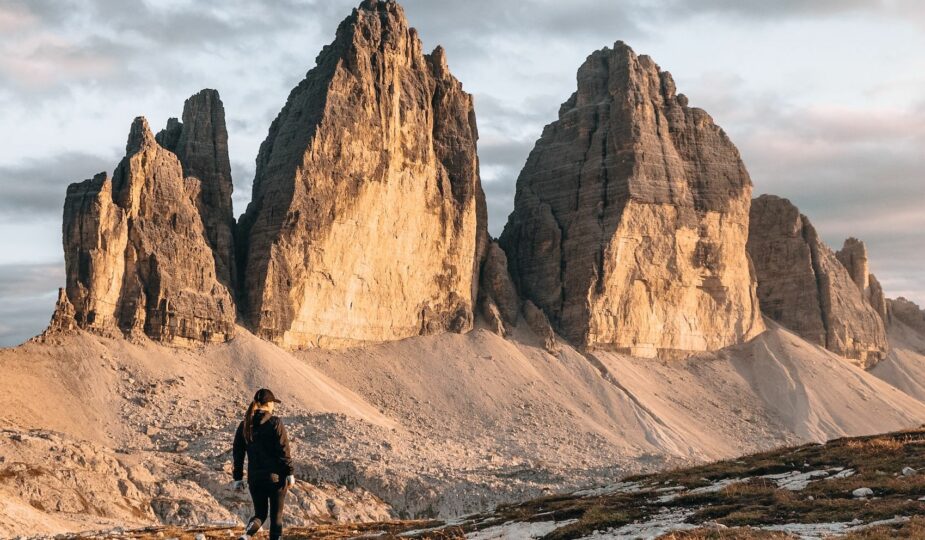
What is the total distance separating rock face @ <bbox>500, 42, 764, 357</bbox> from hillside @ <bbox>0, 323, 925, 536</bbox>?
14.0 feet

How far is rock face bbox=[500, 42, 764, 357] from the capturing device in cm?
10700

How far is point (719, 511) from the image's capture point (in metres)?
21.7

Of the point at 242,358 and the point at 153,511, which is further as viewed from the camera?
the point at 242,358

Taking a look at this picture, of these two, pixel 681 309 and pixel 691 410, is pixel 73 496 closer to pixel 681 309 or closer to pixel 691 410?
pixel 691 410

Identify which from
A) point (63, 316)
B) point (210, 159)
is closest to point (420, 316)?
point (210, 159)

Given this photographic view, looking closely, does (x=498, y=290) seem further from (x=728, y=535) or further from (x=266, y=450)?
(x=266, y=450)

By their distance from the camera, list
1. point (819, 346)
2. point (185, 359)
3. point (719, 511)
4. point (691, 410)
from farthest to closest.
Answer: point (819, 346) → point (691, 410) → point (185, 359) → point (719, 511)

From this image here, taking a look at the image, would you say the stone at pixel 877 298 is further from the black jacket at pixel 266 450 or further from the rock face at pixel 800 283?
the black jacket at pixel 266 450

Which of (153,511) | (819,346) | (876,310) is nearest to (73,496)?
(153,511)

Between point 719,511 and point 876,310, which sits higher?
point 876,310

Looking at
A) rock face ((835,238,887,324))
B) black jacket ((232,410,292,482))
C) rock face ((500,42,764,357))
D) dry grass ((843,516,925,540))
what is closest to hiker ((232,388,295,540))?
black jacket ((232,410,292,482))

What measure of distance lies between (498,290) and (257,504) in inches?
3458

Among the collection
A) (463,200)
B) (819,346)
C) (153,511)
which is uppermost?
(463,200)

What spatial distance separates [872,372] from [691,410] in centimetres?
3958
